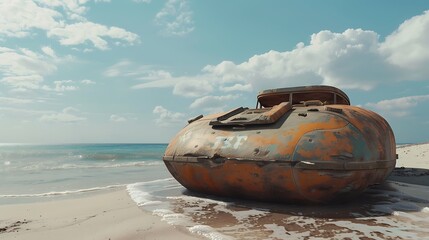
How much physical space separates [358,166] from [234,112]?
7.43 feet

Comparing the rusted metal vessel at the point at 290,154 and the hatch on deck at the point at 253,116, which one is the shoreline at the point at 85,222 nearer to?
the rusted metal vessel at the point at 290,154

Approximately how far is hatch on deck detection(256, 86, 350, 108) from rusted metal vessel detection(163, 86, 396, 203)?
0.62m

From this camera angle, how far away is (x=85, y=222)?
412 centimetres

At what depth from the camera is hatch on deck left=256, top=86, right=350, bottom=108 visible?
5921mm

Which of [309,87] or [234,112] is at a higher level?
[309,87]

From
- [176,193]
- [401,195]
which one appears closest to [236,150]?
[176,193]

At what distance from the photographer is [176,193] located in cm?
578

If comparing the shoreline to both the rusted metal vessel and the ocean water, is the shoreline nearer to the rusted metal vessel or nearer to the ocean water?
the ocean water

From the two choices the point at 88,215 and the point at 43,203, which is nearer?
the point at 88,215

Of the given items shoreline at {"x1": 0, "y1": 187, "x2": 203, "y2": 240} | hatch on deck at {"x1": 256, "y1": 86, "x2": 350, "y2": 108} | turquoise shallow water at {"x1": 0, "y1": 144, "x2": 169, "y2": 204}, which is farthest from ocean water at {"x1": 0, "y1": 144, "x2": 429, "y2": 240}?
turquoise shallow water at {"x1": 0, "y1": 144, "x2": 169, "y2": 204}

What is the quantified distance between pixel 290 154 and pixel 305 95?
→ 229 centimetres

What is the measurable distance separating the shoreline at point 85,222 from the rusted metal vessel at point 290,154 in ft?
3.79

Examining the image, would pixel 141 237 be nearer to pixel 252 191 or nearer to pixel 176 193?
pixel 252 191

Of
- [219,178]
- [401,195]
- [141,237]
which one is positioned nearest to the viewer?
[141,237]
